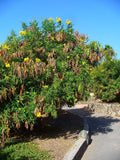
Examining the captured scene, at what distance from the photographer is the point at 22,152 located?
15.4 ft

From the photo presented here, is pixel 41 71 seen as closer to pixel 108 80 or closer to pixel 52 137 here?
pixel 52 137

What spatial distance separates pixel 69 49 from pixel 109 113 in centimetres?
790

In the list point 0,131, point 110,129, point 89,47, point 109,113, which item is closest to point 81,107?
point 109,113

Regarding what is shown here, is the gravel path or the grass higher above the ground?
the grass

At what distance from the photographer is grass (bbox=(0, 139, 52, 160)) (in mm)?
4383

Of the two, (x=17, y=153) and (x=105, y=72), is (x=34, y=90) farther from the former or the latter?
(x=105, y=72)

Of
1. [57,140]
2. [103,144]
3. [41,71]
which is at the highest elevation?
[41,71]

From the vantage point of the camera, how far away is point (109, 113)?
1228 cm

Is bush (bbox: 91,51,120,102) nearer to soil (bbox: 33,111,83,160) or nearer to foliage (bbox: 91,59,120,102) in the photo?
foliage (bbox: 91,59,120,102)

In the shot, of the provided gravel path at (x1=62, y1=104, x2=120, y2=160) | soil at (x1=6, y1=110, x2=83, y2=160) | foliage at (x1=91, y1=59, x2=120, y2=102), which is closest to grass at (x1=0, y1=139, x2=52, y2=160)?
soil at (x1=6, y1=110, x2=83, y2=160)

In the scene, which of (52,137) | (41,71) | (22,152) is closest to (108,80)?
(52,137)

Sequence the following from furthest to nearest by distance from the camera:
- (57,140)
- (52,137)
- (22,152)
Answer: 1. (52,137)
2. (57,140)
3. (22,152)

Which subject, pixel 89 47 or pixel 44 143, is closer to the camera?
pixel 44 143

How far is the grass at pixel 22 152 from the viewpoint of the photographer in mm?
4383
